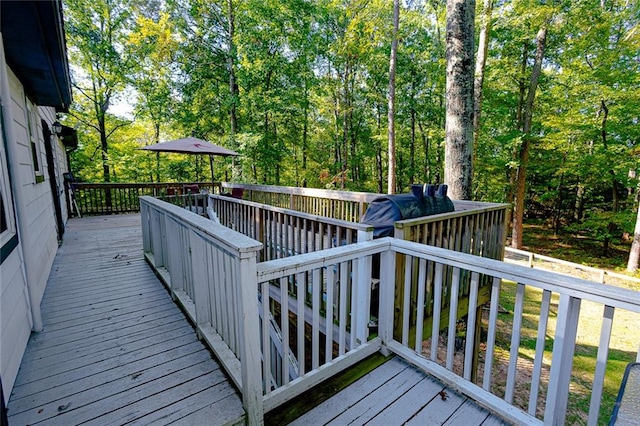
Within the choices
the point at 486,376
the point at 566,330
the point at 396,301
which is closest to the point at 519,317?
the point at 566,330

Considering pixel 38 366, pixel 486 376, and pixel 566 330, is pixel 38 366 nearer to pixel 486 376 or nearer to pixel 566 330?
pixel 486 376

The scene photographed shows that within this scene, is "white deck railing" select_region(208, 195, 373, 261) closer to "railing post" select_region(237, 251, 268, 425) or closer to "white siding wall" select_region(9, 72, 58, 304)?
"railing post" select_region(237, 251, 268, 425)

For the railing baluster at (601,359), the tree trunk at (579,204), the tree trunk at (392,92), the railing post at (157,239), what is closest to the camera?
the railing baluster at (601,359)

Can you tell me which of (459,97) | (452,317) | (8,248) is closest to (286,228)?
(452,317)

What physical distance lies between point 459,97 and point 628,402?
4544 mm

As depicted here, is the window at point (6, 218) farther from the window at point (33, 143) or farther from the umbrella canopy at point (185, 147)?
the umbrella canopy at point (185, 147)

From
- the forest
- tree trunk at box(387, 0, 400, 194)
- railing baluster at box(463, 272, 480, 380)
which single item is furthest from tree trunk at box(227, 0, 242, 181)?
railing baluster at box(463, 272, 480, 380)

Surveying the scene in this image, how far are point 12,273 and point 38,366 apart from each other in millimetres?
747

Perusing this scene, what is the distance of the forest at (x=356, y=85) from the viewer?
399 inches

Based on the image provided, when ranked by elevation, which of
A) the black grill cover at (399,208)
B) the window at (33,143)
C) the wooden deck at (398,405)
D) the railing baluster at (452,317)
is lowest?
the wooden deck at (398,405)

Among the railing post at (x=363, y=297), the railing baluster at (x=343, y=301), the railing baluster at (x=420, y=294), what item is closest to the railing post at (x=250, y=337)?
the railing baluster at (x=343, y=301)

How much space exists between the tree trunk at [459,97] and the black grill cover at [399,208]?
53.2 inches

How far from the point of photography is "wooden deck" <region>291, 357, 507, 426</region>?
178 cm

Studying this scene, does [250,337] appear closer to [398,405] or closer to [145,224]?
[398,405]
